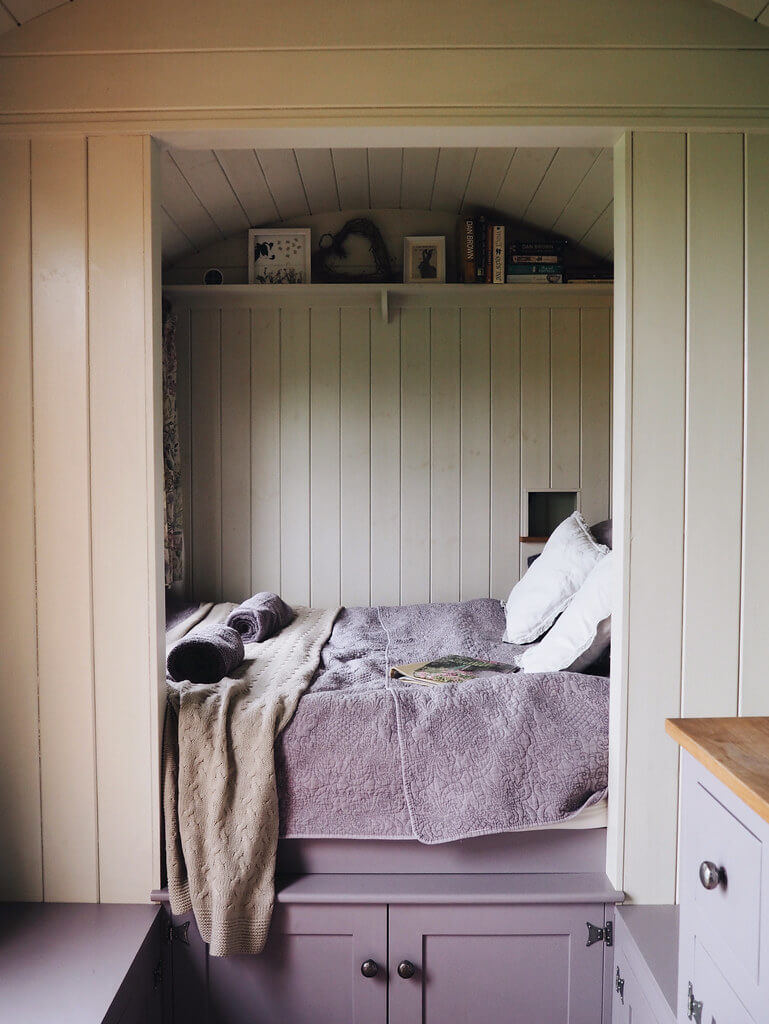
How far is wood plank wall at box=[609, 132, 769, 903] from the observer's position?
1.60 meters

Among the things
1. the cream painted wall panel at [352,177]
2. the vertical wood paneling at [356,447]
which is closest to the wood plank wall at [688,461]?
the cream painted wall panel at [352,177]

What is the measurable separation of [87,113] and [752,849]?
6.13ft

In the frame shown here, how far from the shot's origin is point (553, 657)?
6.27ft

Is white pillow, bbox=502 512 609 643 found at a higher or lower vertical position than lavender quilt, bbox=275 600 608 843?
higher

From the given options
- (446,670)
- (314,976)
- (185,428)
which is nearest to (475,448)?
(185,428)

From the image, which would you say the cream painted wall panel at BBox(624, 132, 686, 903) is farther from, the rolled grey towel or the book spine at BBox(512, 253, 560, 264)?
the book spine at BBox(512, 253, 560, 264)

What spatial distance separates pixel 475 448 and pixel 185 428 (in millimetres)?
1374

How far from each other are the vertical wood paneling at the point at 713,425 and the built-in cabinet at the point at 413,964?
58 centimetres

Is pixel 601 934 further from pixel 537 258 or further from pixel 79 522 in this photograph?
pixel 537 258

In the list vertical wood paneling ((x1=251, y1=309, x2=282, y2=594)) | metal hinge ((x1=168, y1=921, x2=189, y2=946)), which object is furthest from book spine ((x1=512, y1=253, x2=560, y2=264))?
metal hinge ((x1=168, y1=921, x2=189, y2=946))

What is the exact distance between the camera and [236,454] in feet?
11.0

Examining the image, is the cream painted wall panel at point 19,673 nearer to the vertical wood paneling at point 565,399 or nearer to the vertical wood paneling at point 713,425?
the vertical wood paneling at point 713,425

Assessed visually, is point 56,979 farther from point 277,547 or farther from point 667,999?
point 277,547

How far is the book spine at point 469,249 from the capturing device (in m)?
3.15
